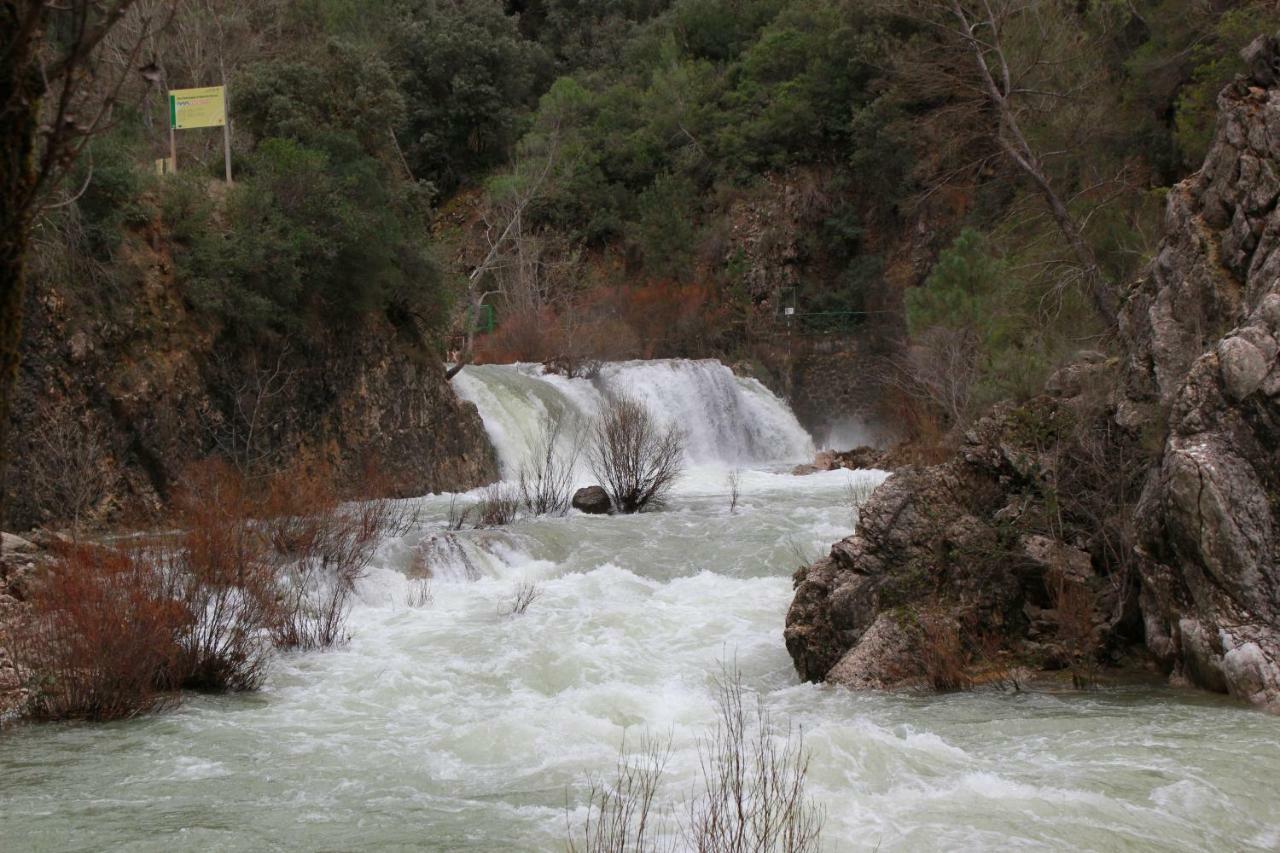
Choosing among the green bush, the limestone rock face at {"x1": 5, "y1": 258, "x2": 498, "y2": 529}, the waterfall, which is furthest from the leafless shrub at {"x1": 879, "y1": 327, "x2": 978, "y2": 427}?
the green bush

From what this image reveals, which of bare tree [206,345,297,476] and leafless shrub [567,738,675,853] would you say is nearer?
leafless shrub [567,738,675,853]

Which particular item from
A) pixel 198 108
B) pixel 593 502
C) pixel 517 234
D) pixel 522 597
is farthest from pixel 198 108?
pixel 517 234

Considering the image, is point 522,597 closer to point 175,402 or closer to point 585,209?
point 175,402

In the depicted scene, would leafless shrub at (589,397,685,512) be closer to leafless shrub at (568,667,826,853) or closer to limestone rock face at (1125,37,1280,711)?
limestone rock face at (1125,37,1280,711)

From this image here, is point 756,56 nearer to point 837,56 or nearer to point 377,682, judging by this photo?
point 837,56

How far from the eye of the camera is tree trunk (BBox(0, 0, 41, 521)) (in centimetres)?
254

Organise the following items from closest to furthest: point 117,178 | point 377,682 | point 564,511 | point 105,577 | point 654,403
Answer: point 105,577
point 377,682
point 117,178
point 564,511
point 654,403

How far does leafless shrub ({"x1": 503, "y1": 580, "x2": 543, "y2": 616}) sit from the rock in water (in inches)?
200

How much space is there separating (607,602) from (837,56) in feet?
98.5

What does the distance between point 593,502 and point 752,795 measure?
13849mm

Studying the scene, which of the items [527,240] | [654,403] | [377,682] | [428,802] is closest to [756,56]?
[527,240]

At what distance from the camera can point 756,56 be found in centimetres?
4162

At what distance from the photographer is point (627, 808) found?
596 centimetres

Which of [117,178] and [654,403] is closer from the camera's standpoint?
[117,178]
